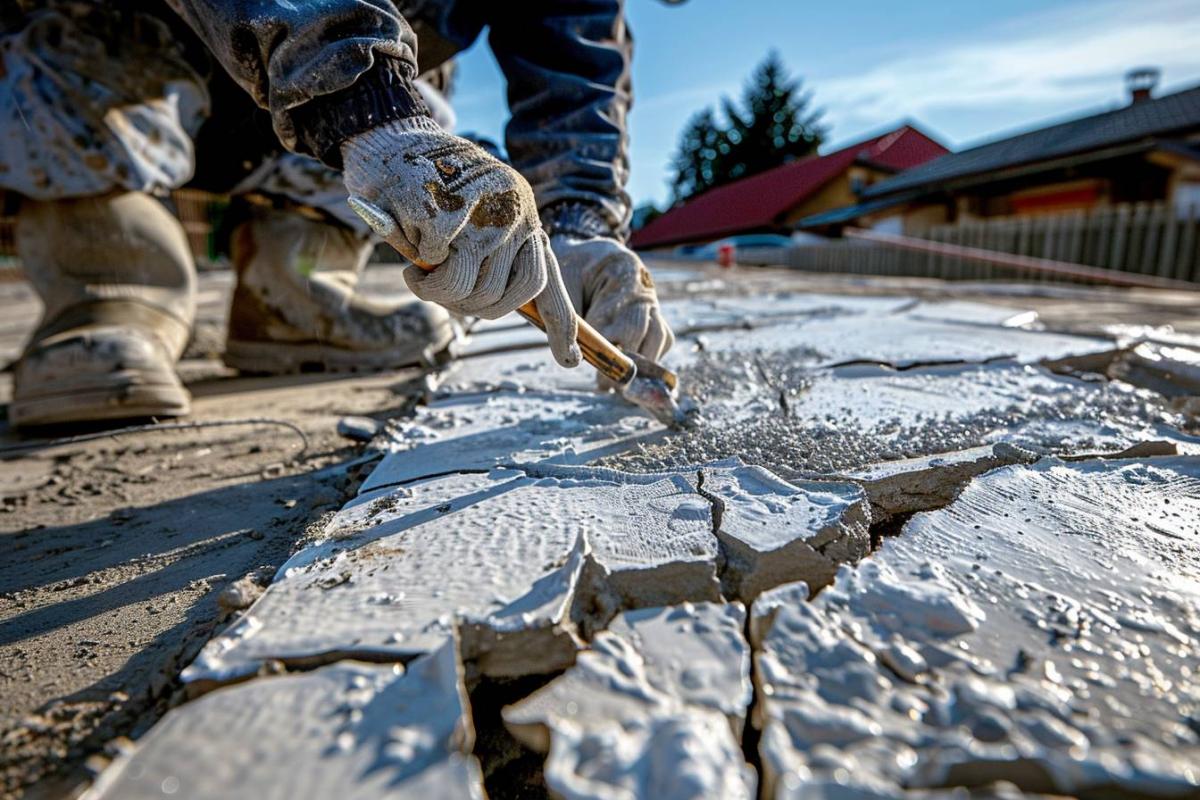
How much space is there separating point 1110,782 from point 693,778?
28cm

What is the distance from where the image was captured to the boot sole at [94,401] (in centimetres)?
152

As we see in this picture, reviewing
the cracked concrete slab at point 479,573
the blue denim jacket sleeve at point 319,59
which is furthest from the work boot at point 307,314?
the cracked concrete slab at point 479,573

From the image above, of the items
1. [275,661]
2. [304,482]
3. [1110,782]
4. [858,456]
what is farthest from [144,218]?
[1110,782]

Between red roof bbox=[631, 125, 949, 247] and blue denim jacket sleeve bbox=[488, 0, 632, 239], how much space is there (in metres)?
9.22

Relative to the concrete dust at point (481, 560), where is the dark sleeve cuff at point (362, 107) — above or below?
above

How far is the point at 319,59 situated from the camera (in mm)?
921

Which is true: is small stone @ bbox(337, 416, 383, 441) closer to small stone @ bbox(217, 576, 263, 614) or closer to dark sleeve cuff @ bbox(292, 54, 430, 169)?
dark sleeve cuff @ bbox(292, 54, 430, 169)

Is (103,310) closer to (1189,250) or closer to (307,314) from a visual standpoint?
(307,314)

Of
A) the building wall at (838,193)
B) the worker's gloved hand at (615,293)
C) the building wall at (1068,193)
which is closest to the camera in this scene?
the worker's gloved hand at (615,293)

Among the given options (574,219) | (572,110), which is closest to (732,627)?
(574,219)

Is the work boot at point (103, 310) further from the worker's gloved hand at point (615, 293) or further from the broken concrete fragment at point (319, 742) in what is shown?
the broken concrete fragment at point (319, 742)

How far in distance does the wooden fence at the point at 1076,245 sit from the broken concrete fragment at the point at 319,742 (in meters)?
8.45

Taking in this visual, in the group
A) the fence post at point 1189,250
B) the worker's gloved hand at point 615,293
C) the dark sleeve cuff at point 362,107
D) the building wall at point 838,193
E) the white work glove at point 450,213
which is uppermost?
the building wall at point 838,193

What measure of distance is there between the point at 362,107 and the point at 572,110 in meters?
0.68
